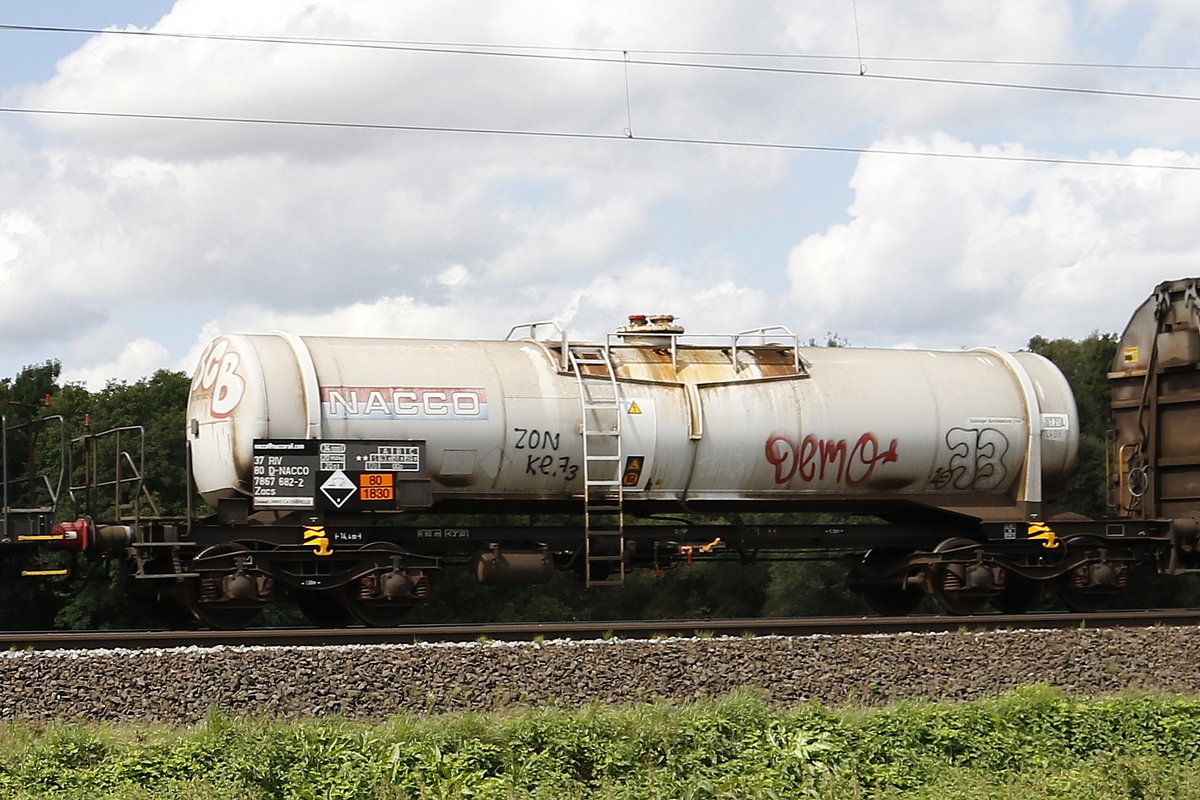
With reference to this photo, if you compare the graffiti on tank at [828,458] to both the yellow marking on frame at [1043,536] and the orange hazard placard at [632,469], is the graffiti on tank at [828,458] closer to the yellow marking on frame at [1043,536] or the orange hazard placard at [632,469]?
the orange hazard placard at [632,469]

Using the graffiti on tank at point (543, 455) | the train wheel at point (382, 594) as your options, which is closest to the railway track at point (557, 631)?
the train wheel at point (382, 594)

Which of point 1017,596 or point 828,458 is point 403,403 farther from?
point 1017,596

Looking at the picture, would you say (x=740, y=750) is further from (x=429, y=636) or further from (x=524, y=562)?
(x=524, y=562)

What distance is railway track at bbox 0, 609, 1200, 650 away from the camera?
13.6 meters

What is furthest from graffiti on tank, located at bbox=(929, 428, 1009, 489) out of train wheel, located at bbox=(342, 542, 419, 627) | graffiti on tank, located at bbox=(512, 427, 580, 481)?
train wheel, located at bbox=(342, 542, 419, 627)

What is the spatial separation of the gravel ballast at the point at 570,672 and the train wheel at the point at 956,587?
2.98 meters

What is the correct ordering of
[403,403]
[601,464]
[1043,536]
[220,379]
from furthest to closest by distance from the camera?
1. [1043,536]
2. [601,464]
3. [220,379]
4. [403,403]

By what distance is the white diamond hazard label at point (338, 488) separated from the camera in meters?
15.7

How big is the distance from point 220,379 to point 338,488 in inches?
77.3

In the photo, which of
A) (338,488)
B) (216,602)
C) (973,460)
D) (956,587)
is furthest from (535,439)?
(973,460)

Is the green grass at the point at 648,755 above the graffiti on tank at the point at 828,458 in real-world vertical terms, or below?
below

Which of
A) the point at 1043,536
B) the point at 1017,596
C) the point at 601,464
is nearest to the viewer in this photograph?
the point at 601,464

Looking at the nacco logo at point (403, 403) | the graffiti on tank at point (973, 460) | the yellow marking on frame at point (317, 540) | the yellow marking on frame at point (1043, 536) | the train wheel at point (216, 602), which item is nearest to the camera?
the train wheel at point (216, 602)

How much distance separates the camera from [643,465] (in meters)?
16.8
